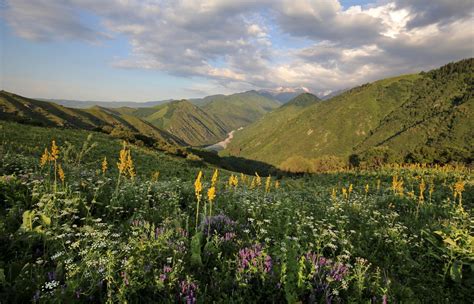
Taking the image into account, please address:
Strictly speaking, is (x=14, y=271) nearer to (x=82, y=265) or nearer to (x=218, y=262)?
(x=82, y=265)

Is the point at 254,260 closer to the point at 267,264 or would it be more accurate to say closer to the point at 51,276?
the point at 267,264

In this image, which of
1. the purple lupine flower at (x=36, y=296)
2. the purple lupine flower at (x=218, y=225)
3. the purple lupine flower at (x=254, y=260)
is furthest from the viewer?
the purple lupine flower at (x=218, y=225)

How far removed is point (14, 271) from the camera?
3.41 metres

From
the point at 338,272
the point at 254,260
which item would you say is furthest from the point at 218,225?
the point at 338,272

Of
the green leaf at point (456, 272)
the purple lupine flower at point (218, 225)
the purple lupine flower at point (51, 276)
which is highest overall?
the purple lupine flower at point (51, 276)

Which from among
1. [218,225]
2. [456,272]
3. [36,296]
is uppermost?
[36,296]

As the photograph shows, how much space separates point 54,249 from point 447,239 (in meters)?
7.47

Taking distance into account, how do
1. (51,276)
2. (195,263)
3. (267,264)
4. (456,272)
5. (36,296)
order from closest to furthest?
(36,296) < (51,276) < (267,264) < (195,263) < (456,272)

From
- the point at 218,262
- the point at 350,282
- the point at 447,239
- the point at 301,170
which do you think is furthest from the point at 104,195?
the point at 301,170

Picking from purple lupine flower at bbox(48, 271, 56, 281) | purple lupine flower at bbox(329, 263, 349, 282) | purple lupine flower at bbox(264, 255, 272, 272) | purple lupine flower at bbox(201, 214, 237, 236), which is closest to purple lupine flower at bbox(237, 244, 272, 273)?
purple lupine flower at bbox(264, 255, 272, 272)

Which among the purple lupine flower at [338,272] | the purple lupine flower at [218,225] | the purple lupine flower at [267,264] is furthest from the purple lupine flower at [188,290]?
the purple lupine flower at [338,272]

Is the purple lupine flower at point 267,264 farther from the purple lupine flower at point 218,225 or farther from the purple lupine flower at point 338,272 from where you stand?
the purple lupine flower at point 218,225

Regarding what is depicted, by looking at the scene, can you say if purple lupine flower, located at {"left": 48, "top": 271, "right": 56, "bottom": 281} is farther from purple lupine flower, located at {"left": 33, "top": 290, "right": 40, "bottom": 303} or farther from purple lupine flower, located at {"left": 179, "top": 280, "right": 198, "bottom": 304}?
purple lupine flower, located at {"left": 179, "top": 280, "right": 198, "bottom": 304}

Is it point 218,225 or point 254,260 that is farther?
point 218,225
